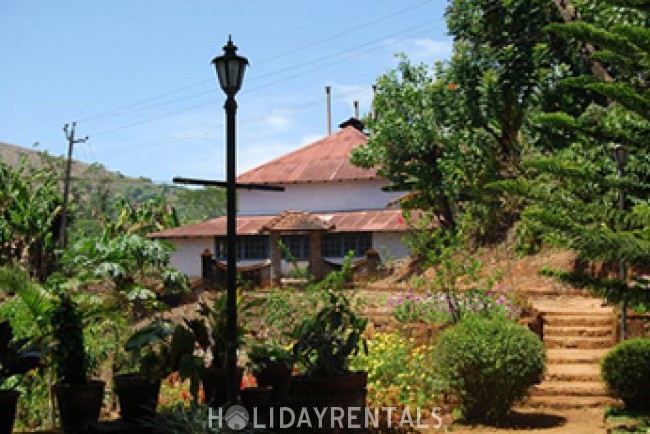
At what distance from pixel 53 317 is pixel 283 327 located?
491 centimetres

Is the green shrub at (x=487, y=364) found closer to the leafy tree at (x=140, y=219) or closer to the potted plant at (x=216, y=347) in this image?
the potted plant at (x=216, y=347)

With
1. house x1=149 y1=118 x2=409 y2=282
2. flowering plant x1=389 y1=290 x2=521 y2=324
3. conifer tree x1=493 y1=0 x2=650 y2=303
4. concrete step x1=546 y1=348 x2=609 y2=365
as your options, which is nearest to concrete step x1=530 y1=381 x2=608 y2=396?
concrete step x1=546 y1=348 x2=609 y2=365

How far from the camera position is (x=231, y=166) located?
6.28 m

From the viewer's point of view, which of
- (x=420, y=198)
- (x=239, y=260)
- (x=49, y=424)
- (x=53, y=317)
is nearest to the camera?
(x=53, y=317)

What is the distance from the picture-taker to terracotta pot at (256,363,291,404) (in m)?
6.70

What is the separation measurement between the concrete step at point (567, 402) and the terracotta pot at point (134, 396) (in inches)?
220

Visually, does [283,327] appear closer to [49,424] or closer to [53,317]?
[49,424]

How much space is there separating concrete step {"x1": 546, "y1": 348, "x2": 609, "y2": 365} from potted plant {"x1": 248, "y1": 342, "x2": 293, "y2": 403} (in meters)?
5.67

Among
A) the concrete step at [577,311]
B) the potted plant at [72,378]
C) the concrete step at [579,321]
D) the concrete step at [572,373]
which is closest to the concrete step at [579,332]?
the concrete step at [579,321]

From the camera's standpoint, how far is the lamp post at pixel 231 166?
6.04m

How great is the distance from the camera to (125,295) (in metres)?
21.1

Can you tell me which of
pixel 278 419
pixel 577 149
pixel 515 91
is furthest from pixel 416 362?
pixel 515 91

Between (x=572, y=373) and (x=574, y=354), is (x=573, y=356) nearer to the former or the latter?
(x=574, y=354)

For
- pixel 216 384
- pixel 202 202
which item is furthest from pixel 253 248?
pixel 202 202
